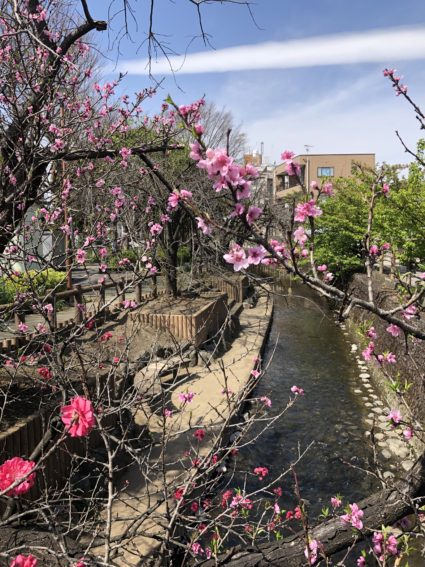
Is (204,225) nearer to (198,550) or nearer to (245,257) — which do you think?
(245,257)

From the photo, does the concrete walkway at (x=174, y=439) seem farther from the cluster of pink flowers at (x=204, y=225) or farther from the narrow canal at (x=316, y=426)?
the cluster of pink flowers at (x=204, y=225)

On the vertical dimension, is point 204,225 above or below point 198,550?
above

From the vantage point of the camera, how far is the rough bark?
2785mm

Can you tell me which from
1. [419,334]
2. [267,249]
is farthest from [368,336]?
[267,249]

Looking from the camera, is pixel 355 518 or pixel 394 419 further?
pixel 394 419

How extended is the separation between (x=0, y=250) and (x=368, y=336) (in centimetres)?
354

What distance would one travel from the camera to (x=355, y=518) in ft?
8.96

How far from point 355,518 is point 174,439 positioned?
5174 millimetres

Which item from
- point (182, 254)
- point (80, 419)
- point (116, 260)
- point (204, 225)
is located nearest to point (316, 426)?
point (116, 260)

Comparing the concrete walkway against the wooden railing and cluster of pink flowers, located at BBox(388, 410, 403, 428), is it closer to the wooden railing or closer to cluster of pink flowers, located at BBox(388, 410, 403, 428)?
the wooden railing

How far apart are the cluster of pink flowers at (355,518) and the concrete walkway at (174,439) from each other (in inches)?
37.8

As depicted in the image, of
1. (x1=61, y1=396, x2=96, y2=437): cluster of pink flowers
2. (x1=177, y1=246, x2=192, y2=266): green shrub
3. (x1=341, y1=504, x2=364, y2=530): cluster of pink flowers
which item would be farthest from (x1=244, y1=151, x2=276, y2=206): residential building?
(x1=177, y1=246, x2=192, y2=266): green shrub

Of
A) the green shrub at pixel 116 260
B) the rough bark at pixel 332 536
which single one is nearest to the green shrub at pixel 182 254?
the green shrub at pixel 116 260

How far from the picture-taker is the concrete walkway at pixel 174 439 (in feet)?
11.2
